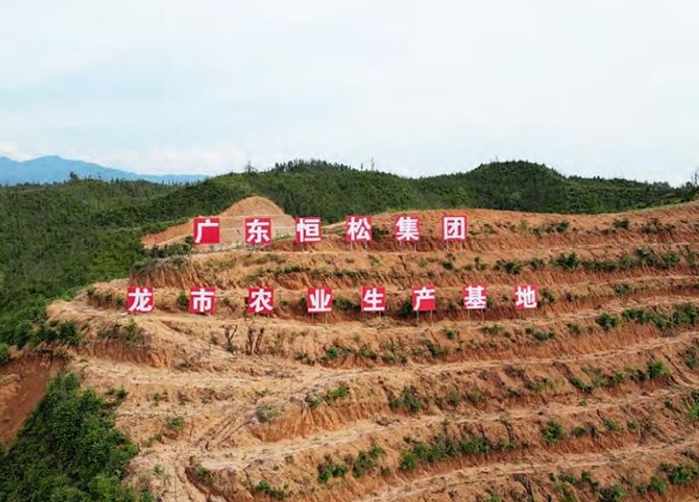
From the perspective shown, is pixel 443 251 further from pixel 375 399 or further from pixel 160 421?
pixel 160 421

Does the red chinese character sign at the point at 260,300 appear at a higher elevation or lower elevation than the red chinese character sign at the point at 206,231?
lower

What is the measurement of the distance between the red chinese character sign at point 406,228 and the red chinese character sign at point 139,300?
34.0 feet

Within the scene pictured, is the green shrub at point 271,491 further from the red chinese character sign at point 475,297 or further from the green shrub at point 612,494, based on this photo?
the red chinese character sign at point 475,297

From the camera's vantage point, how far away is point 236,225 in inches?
1997

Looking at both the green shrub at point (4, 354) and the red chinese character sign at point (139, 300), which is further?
the green shrub at point (4, 354)

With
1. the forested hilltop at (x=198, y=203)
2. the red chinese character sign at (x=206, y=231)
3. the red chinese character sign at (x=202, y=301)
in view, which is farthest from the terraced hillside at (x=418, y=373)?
the forested hilltop at (x=198, y=203)

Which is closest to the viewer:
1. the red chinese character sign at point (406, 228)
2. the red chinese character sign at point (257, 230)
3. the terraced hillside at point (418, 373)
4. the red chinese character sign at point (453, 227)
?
the terraced hillside at point (418, 373)

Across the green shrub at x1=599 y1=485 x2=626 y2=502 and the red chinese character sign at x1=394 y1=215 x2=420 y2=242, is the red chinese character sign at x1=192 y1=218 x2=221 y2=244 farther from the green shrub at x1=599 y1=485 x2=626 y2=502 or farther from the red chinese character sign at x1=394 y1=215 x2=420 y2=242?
the green shrub at x1=599 y1=485 x2=626 y2=502

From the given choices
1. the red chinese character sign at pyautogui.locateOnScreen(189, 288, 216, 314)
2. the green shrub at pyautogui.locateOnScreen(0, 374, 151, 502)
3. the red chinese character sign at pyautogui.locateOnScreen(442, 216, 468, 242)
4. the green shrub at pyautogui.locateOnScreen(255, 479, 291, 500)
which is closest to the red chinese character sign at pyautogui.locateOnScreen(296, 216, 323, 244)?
the red chinese character sign at pyautogui.locateOnScreen(189, 288, 216, 314)

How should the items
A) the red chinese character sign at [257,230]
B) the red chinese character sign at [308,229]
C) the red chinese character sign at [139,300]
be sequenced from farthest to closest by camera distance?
the red chinese character sign at [308,229] → the red chinese character sign at [257,230] → the red chinese character sign at [139,300]

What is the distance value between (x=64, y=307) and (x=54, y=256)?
99.1 feet

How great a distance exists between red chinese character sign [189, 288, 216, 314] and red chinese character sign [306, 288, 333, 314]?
3.60 meters

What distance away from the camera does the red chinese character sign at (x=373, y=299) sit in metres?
25.2

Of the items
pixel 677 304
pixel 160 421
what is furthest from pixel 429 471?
pixel 677 304
